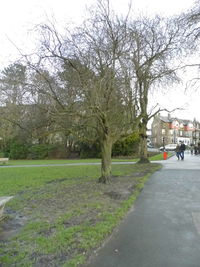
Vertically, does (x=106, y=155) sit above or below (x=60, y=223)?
above

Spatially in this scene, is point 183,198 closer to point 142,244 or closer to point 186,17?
point 142,244

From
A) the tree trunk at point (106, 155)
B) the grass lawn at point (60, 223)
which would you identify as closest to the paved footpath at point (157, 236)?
the grass lawn at point (60, 223)

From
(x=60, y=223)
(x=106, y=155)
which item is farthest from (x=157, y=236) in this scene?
(x=106, y=155)

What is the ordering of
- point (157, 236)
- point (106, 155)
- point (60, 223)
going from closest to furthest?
point (157, 236), point (60, 223), point (106, 155)

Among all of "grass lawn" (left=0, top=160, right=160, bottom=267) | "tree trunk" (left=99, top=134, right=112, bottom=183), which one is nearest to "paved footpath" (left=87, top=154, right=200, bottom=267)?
"grass lawn" (left=0, top=160, right=160, bottom=267)

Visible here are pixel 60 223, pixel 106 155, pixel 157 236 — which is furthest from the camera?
pixel 106 155

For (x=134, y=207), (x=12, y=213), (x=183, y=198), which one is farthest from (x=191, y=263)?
(x=12, y=213)

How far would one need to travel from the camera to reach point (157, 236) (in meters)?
3.66

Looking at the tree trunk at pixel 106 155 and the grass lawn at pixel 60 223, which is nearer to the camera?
the grass lawn at pixel 60 223

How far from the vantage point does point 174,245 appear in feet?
10.9

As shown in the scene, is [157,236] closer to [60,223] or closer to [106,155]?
[60,223]

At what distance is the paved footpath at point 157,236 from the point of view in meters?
2.91

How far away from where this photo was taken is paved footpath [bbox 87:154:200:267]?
291 cm

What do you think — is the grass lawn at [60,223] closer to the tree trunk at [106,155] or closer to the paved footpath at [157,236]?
the paved footpath at [157,236]
